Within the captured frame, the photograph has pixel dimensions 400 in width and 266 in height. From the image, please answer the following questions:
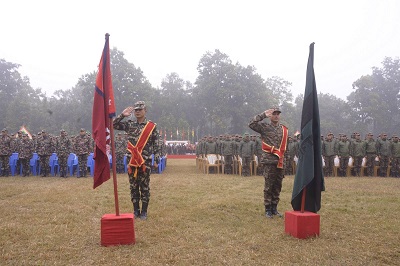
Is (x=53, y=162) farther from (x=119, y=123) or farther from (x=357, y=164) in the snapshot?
(x=357, y=164)

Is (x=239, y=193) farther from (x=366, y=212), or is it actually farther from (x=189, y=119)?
(x=189, y=119)

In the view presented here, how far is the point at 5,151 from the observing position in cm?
1525

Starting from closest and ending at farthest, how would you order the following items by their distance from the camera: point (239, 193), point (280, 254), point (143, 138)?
1. point (280, 254)
2. point (143, 138)
3. point (239, 193)

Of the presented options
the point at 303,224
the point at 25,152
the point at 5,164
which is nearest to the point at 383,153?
the point at 303,224

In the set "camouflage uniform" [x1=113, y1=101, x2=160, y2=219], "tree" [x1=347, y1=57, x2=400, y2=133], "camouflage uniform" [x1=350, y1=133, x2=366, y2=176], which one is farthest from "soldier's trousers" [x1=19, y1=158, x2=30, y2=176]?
"tree" [x1=347, y1=57, x2=400, y2=133]

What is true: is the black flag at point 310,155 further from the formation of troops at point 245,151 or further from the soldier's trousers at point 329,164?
the soldier's trousers at point 329,164

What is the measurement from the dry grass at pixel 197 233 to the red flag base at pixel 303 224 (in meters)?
0.16

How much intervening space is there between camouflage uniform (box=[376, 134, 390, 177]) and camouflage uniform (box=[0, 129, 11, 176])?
56.1 ft

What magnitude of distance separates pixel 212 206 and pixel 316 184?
278 centimetres

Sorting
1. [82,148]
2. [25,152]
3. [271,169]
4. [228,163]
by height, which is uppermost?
[82,148]

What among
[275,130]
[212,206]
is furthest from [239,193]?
[275,130]

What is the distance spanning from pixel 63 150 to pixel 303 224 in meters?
12.3

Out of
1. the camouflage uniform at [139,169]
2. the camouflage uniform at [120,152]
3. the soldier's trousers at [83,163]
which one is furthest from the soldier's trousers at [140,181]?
the camouflage uniform at [120,152]

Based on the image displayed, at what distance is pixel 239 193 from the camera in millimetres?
10000
